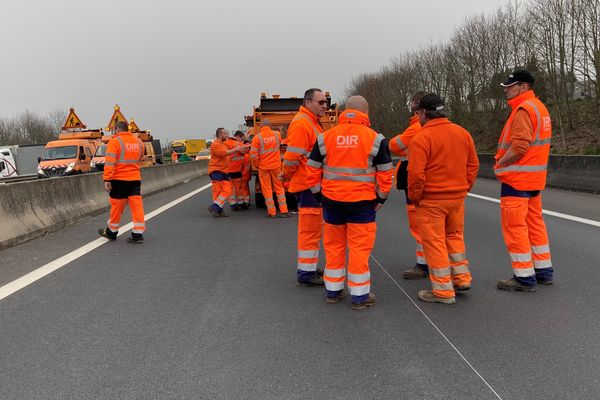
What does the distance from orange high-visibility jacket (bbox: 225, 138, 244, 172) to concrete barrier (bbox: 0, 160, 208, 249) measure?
3.01 meters

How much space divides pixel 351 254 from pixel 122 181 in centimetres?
453

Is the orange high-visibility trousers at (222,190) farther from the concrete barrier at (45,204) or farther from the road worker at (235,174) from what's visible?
the concrete barrier at (45,204)

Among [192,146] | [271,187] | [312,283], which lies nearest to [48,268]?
[312,283]

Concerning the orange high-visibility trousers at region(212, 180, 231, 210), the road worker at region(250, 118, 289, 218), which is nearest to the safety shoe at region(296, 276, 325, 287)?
the road worker at region(250, 118, 289, 218)

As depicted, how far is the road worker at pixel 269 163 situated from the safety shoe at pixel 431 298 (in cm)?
577

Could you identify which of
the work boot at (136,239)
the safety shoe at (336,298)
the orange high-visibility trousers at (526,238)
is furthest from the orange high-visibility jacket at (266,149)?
the orange high-visibility trousers at (526,238)

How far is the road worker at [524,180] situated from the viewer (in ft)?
15.4

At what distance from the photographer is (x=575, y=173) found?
42.4 ft

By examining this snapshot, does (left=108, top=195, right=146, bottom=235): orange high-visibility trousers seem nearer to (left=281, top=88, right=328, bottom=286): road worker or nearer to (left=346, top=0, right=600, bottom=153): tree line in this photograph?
(left=281, top=88, right=328, bottom=286): road worker

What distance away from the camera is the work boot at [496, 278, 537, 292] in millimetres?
4734

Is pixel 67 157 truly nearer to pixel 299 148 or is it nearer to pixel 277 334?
pixel 299 148

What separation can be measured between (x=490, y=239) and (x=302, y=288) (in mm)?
3398

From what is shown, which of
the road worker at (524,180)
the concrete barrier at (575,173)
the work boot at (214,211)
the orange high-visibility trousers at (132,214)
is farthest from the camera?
the concrete barrier at (575,173)

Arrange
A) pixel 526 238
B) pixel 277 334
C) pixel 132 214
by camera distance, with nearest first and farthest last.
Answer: pixel 277 334, pixel 526 238, pixel 132 214
